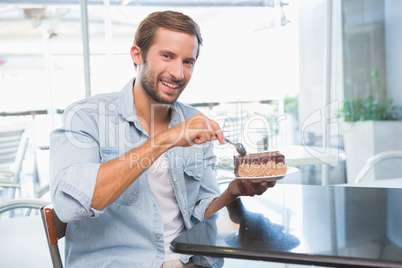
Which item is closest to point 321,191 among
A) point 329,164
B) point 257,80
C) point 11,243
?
point 11,243

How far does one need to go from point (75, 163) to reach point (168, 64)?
A: 47cm

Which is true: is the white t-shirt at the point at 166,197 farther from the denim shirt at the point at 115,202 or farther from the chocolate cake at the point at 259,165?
the chocolate cake at the point at 259,165

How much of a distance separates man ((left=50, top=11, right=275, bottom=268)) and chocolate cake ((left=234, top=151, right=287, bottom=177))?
46 millimetres

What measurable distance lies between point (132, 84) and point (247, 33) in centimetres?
223

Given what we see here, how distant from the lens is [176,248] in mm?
892

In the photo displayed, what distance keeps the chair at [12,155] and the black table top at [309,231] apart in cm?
241

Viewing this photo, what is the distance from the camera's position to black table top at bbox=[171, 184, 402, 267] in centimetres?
80

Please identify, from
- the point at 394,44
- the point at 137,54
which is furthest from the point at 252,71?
the point at 137,54

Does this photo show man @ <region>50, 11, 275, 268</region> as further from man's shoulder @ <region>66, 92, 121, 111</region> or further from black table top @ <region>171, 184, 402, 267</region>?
black table top @ <region>171, 184, 402, 267</region>

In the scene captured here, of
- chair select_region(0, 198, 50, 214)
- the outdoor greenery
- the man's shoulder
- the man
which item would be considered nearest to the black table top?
the man

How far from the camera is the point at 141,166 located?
114 centimetres

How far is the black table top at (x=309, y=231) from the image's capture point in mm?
804

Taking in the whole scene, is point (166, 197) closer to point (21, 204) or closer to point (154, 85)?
point (154, 85)

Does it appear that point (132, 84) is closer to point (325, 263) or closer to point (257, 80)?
point (325, 263)
